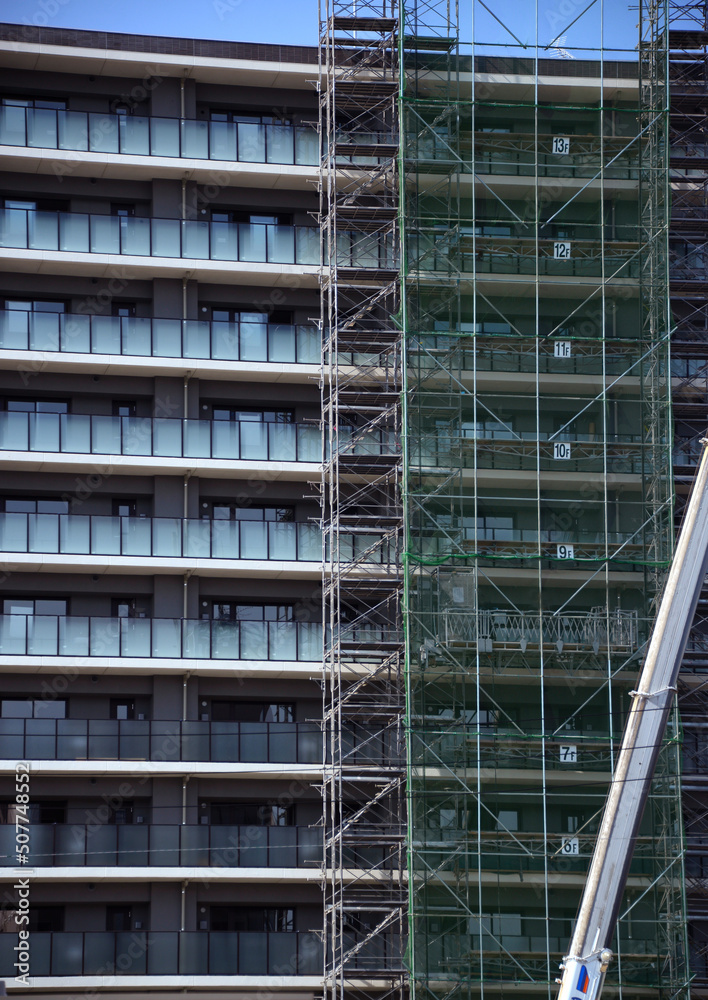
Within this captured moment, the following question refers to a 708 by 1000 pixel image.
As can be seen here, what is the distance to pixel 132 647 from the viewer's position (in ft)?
107

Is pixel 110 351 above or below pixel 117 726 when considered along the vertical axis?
above

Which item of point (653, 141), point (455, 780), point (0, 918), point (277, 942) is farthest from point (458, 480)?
point (0, 918)

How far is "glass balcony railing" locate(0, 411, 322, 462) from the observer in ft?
110

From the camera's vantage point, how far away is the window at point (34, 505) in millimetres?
34375

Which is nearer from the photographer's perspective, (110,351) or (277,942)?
(277,942)

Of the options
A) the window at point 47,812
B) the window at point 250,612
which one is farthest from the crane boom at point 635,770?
the window at point 47,812

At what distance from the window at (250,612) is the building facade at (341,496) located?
0.07 metres

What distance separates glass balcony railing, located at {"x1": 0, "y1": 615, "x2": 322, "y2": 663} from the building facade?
0.07m

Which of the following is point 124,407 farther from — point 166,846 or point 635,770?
point 635,770

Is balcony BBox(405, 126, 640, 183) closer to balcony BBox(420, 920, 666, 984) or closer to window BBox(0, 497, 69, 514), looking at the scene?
window BBox(0, 497, 69, 514)

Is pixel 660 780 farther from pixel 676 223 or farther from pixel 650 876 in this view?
pixel 676 223

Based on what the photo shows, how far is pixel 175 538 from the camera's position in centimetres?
3334

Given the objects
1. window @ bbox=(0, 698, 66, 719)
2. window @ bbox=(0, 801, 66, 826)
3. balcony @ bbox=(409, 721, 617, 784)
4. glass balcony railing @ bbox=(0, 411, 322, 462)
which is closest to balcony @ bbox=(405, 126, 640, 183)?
glass balcony railing @ bbox=(0, 411, 322, 462)

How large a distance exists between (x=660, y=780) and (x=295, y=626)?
8645 mm
